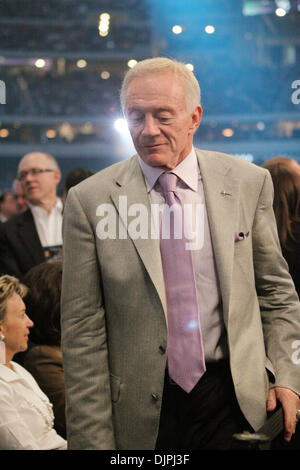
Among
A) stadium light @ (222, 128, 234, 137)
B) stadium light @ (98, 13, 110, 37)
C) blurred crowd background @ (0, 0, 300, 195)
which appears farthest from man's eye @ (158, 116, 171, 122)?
stadium light @ (98, 13, 110, 37)

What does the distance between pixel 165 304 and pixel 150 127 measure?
1.19 ft

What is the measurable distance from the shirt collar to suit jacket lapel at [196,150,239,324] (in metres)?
0.02

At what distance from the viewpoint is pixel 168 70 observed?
140cm

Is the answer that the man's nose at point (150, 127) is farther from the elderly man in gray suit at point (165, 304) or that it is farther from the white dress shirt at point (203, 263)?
the white dress shirt at point (203, 263)

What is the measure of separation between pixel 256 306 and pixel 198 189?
0.94 feet

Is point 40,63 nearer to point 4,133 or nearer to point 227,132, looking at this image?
point 4,133

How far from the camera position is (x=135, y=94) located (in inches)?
54.3

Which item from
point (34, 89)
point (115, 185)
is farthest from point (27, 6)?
point (115, 185)

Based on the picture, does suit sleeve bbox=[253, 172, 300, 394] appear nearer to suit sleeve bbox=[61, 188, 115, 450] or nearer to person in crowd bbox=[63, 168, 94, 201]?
suit sleeve bbox=[61, 188, 115, 450]

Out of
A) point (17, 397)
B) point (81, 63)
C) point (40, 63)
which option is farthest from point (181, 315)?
point (40, 63)

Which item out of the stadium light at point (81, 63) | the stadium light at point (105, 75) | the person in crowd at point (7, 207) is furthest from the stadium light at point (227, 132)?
the person in crowd at point (7, 207)

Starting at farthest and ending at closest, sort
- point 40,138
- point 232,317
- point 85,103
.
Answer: point 40,138
point 85,103
point 232,317

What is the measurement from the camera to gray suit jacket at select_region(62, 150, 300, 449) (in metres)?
1.37
